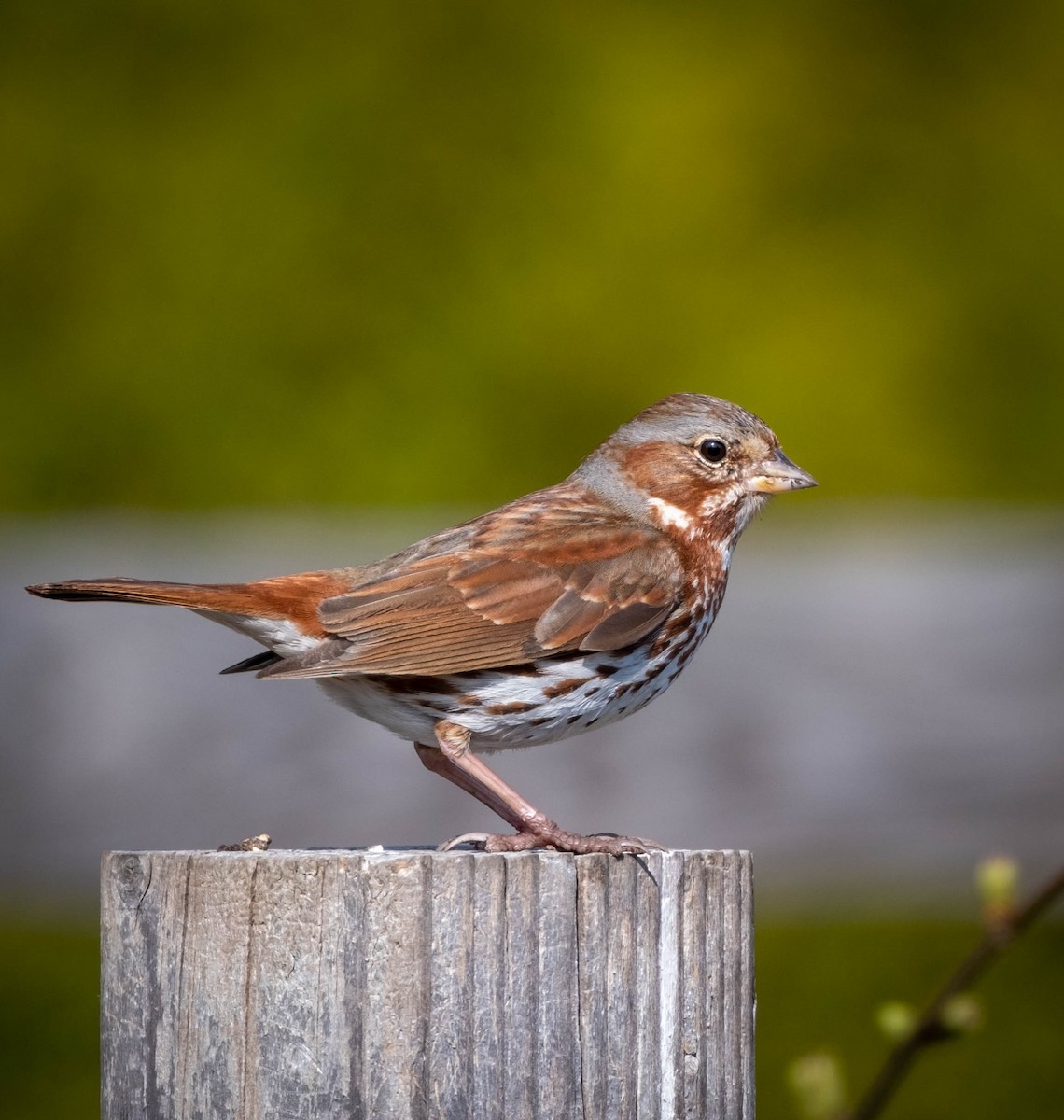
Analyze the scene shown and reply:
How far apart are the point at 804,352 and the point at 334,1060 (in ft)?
15.7

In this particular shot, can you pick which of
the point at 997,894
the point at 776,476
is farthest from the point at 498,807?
the point at 997,894

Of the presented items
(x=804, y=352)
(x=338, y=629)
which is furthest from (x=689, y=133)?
(x=338, y=629)

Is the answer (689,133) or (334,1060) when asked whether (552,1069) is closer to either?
(334,1060)

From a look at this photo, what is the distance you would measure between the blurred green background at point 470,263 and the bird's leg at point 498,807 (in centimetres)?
277

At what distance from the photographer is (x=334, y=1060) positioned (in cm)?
243

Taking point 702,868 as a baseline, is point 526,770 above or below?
above

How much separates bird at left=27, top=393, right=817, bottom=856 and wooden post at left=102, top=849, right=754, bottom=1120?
→ 2.65 feet

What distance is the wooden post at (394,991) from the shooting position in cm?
243

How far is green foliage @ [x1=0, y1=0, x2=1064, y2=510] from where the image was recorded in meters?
6.83

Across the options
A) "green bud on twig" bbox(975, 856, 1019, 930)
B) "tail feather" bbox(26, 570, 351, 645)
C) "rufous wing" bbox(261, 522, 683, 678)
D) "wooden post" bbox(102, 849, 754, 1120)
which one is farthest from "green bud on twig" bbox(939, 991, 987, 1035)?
"tail feather" bbox(26, 570, 351, 645)

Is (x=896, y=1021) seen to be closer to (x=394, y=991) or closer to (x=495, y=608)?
(x=394, y=991)

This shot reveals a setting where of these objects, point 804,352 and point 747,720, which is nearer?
point 747,720

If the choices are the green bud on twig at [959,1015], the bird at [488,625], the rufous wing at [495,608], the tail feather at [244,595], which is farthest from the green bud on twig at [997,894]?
the tail feather at [244,595]

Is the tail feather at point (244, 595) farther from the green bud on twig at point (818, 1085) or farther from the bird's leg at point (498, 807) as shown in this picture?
the green bud on twig at point (818, 1085)
